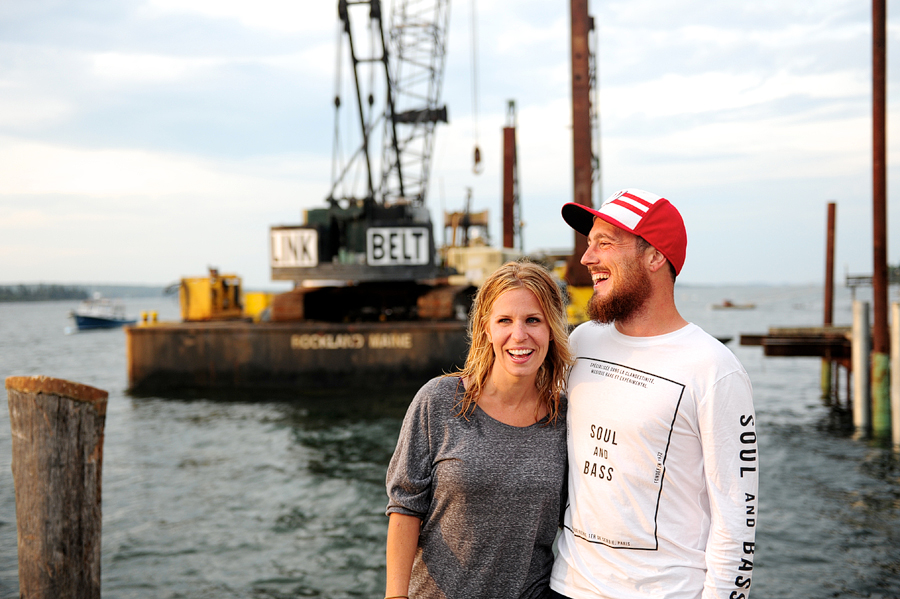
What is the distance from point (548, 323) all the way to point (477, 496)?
0.75 m

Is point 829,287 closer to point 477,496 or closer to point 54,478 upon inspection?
point 477,496

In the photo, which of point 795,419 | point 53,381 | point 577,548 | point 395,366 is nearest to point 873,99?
point 795,419

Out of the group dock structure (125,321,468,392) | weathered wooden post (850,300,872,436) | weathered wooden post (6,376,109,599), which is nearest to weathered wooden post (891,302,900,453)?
weathered wooden post (850,300,872,436)

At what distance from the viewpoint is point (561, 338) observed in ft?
9.12

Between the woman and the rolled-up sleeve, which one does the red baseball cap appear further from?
the rolled-up sleeve

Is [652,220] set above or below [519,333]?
above

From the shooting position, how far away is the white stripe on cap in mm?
2615

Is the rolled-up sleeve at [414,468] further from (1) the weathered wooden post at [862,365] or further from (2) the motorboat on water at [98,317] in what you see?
(2) the motorboat on water at [98,317]

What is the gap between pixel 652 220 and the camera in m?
2.62

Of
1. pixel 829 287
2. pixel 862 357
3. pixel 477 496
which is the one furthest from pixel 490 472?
pixel 829 287

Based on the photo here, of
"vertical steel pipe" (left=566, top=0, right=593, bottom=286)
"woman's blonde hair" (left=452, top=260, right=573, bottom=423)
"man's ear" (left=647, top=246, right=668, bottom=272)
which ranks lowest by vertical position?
"woman's blonde hair" (left=452, top=260, right=573, bottom=423)

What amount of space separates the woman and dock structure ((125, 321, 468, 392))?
14031mm

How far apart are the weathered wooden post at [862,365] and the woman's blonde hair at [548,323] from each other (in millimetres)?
11639

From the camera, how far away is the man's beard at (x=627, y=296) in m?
2.65
